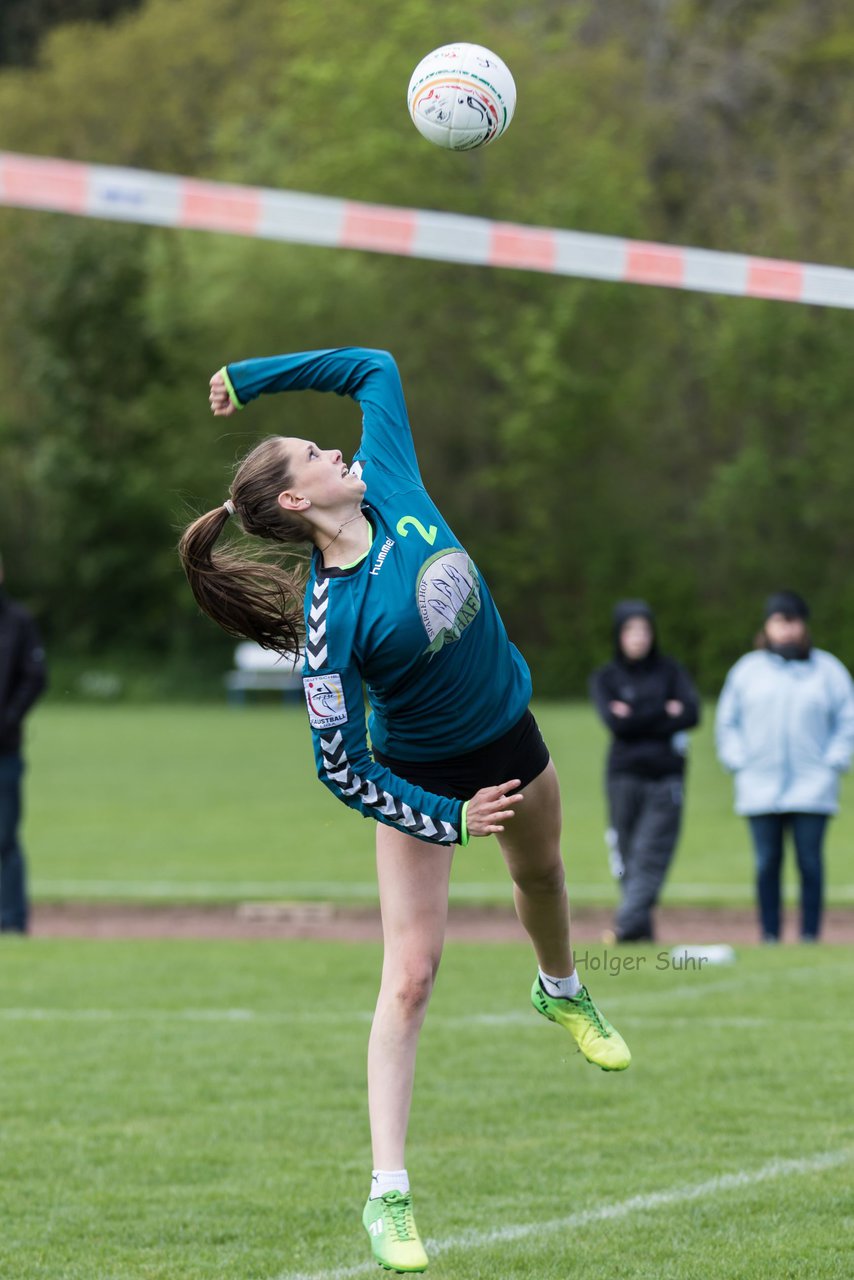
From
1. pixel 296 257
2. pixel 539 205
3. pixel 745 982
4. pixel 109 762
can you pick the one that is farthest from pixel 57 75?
pixel 745 982

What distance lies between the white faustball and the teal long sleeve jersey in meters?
0.89

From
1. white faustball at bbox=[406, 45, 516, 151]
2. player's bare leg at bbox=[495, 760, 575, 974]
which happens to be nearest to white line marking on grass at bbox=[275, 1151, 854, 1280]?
player's bare leg at bbox=[495, 760, 575, 974]

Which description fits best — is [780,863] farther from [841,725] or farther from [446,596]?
[446,596]

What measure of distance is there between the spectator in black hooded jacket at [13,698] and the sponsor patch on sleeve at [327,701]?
7.56m

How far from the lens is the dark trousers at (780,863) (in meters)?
11.8

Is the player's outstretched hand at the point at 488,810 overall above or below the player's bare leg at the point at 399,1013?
above

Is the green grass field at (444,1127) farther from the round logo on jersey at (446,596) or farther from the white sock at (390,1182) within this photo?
the round logo on jersey at (446,596)

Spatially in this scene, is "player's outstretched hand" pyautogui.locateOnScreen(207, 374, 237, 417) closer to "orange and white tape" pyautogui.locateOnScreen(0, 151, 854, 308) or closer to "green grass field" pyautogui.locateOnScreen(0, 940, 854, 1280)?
"orange and white tape" pyautogui.locateOnScreen(0, 151, 854, 308)

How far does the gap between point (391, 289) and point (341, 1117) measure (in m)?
40.4

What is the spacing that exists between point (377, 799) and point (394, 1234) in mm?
1090

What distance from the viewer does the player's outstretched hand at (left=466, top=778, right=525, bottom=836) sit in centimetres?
463

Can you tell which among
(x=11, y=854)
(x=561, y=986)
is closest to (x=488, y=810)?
(x=561, y=986)

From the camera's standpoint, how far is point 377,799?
4.72 metres

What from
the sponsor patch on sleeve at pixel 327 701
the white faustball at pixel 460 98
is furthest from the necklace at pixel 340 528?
the white faustball at pixel 460 98
